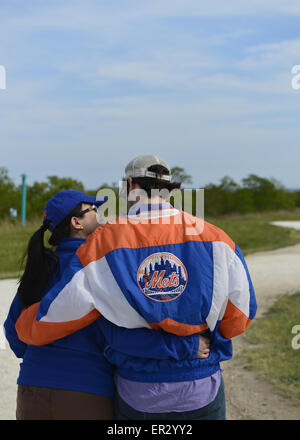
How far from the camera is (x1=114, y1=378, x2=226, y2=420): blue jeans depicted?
2.06 metres

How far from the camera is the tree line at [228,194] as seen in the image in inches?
907

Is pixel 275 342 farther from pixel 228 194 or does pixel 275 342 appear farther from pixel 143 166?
pixel 228 194

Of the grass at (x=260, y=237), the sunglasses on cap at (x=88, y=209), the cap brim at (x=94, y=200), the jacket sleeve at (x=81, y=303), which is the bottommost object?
the grass at (x=260, y=237)

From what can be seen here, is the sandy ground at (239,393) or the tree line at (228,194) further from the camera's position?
the tree line at (228,194)

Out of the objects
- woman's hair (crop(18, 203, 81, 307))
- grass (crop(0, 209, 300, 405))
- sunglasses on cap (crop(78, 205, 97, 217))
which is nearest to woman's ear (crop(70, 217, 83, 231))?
sunglasses on cap (crop(78, 205, 97, 217))

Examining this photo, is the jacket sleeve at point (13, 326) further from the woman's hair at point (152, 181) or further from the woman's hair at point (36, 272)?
the woman's hair at point (152, 181)

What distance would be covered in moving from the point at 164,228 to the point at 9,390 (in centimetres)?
338

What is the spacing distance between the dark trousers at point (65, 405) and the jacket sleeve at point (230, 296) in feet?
1.78

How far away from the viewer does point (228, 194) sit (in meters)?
33.7

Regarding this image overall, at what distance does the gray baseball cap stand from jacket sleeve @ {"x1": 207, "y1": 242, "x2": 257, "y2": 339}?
0.41m

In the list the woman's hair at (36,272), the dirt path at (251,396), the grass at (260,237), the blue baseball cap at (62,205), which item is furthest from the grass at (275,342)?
the grass at (260,237)

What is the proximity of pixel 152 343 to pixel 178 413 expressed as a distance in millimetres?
307

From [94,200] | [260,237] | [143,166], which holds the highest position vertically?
Result: [143,166]

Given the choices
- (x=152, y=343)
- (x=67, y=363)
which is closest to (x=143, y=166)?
(x=152, y=343)
